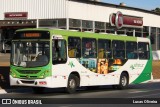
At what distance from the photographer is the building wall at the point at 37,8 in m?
48.3

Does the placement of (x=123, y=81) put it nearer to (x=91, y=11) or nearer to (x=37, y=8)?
(x=37, y=8)

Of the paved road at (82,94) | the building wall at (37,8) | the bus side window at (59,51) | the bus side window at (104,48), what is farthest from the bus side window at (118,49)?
the building wall at (37,8)

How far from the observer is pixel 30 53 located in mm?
22922

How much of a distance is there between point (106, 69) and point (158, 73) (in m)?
16.5

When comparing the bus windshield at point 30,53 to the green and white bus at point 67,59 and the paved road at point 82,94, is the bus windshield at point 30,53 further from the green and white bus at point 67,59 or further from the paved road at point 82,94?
the paved road at point 82,94

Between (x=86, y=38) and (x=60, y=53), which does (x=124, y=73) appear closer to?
(x=86, y=38)

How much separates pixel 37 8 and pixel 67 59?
26833 mm

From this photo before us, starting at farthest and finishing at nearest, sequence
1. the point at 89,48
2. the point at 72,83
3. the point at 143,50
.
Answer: the point at 143,50, the point at 89,48, the point at 72,83

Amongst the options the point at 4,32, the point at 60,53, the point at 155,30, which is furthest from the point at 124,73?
the point at 155,30

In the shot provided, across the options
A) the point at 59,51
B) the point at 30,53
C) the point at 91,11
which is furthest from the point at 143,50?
the point at 91,11

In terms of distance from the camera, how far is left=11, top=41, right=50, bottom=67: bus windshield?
2262 centimetres

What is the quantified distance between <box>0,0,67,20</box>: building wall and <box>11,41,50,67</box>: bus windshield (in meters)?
25.0

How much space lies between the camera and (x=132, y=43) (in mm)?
28859

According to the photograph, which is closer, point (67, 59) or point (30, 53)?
point (30, 53)
